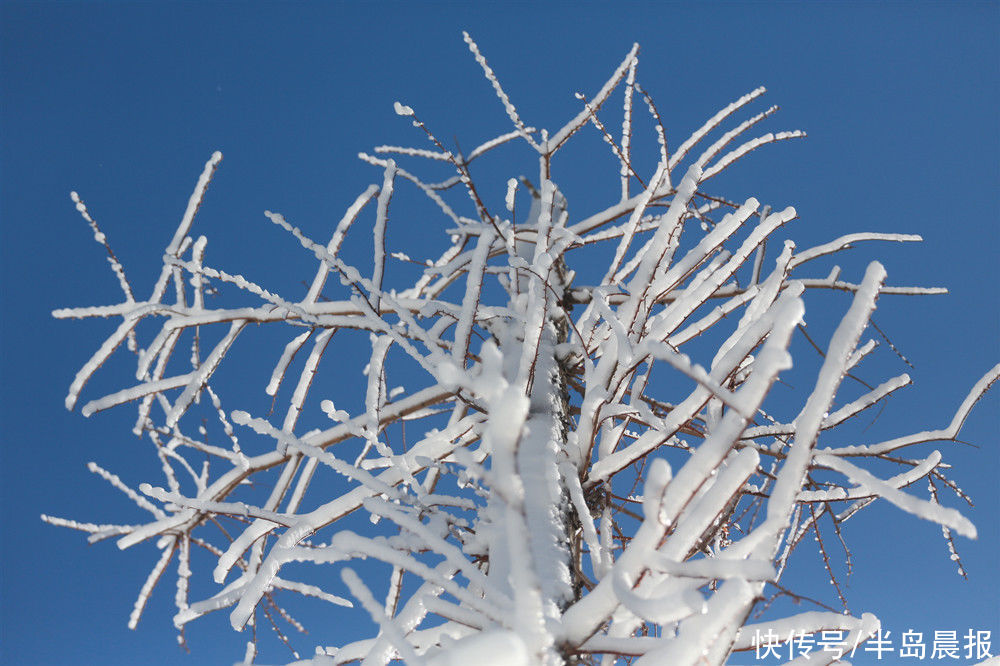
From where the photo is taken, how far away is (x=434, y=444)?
1.86 meters

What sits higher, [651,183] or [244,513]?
[651,183]

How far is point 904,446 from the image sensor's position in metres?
Result: 1.71

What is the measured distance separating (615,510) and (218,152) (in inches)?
69.8

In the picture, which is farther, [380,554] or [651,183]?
[651,183]

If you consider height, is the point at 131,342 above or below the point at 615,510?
above

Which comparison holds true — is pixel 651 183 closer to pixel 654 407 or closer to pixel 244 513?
pixel 654 407

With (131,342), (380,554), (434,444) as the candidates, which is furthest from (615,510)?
(131,342)

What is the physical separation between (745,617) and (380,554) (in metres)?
0.60

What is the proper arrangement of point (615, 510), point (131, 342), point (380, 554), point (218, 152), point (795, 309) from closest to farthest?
point (795, 309), point (380, 554), point (615, 510), point (218, 152), point (131, 342)

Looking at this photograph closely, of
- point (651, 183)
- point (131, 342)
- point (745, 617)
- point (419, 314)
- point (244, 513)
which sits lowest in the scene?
point (745, 617)

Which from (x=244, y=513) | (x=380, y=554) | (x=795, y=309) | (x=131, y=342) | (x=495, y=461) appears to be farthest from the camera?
(x=131, y=342)

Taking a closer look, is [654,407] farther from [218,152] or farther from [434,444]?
[218,152]

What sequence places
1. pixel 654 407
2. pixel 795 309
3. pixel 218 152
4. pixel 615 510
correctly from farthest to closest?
pixel 654 407 → pixel 218 152 → pixel 615 510 → pixel 795 309

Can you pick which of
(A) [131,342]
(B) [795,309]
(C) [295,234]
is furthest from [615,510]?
(A) [131,342]
